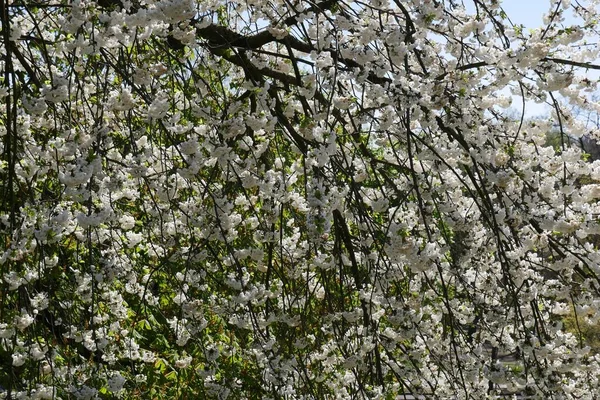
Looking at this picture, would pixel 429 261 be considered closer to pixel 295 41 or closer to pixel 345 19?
pixel 345 19

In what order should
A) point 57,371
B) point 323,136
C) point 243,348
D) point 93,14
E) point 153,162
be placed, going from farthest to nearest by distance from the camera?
1. point 243,348
2. point 153,162
3. point 57,371
4. point 323,136
5. point 93,14

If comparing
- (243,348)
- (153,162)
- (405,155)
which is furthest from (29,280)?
(405,155)

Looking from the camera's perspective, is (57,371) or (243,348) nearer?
(57,371)

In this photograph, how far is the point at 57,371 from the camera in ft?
10.0

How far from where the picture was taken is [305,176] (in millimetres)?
2764

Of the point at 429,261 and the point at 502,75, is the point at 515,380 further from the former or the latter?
the point at 502,75

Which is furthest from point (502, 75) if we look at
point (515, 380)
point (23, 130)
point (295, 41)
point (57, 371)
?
point (57, 371)

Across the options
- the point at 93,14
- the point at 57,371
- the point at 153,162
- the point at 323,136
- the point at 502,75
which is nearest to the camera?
the point at 93,14

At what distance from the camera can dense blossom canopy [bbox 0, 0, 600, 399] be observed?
2.55m

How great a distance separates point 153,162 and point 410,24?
3.73 ft

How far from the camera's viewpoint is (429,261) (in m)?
2.82

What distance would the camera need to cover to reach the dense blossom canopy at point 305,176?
2.55 metres

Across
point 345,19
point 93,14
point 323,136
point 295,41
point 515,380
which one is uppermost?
point 295,41

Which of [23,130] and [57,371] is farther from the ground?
[23,130]
